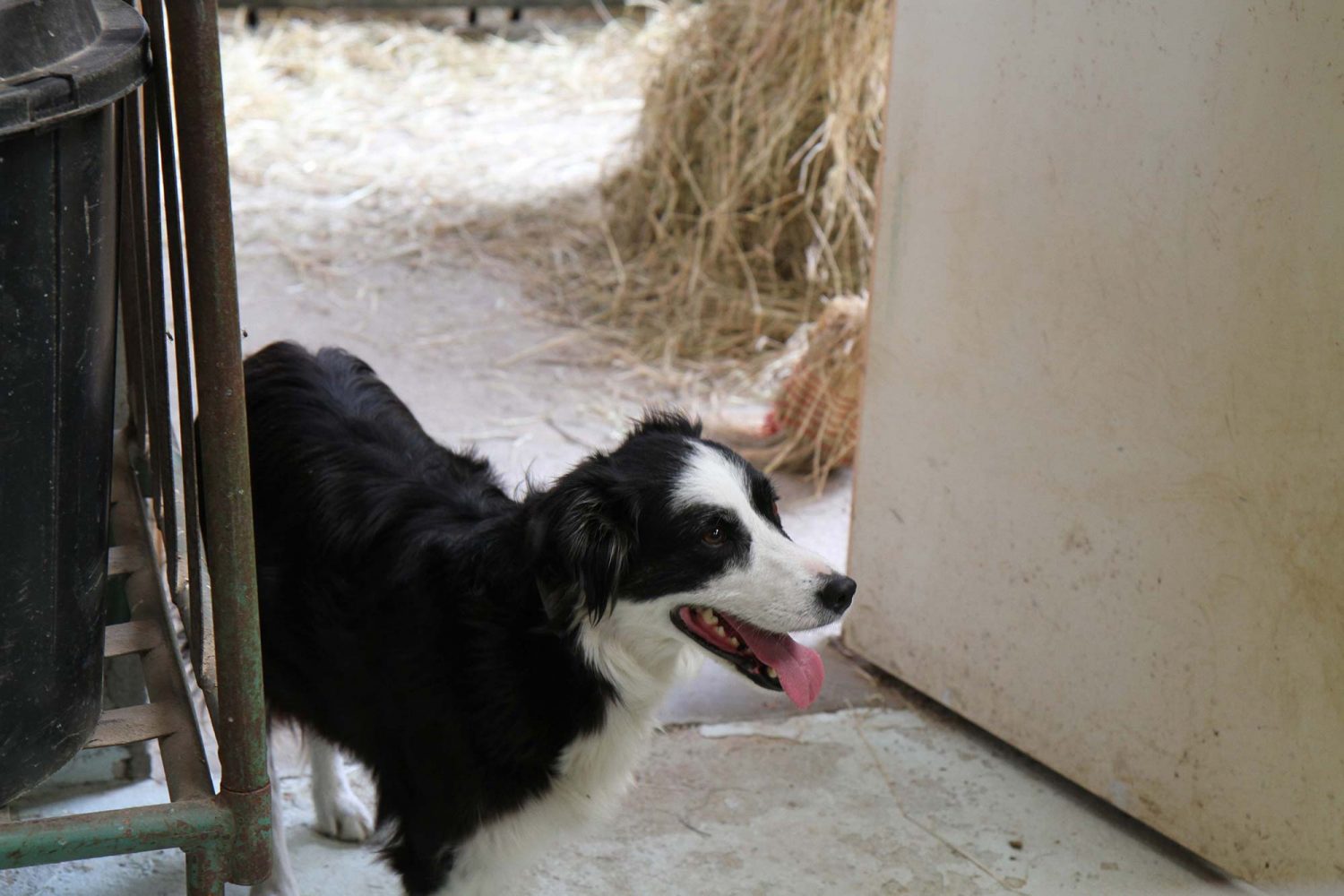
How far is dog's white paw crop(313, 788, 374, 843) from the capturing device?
266 cm

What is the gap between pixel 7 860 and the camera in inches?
63.4

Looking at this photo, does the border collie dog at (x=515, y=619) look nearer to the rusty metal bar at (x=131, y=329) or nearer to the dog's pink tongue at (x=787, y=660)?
the dog's pink tongue at (x=787, y=660)

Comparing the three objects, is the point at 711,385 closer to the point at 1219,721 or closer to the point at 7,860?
the point at 1219,721

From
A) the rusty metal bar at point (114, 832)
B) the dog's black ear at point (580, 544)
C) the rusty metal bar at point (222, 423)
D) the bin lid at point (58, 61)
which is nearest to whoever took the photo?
the bin lid at point (58, 61)

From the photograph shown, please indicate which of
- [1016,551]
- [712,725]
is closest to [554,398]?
[712,725]

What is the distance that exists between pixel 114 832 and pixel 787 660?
1013 millimetres

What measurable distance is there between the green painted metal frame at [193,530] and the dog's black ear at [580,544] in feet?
1.57

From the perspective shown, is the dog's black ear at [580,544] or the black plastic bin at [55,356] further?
the dog's black ear at [580,544]

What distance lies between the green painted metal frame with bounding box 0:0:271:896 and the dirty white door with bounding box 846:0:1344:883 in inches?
60.4

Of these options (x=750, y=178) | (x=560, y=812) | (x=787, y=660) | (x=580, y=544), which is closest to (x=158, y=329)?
(x=580, y=544)

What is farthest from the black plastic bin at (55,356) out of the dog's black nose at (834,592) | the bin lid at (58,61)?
the dog's black nose at (834,592)

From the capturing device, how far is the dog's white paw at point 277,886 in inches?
96.5

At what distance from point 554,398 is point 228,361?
10.9 ft

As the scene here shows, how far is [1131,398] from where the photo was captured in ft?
8.52
